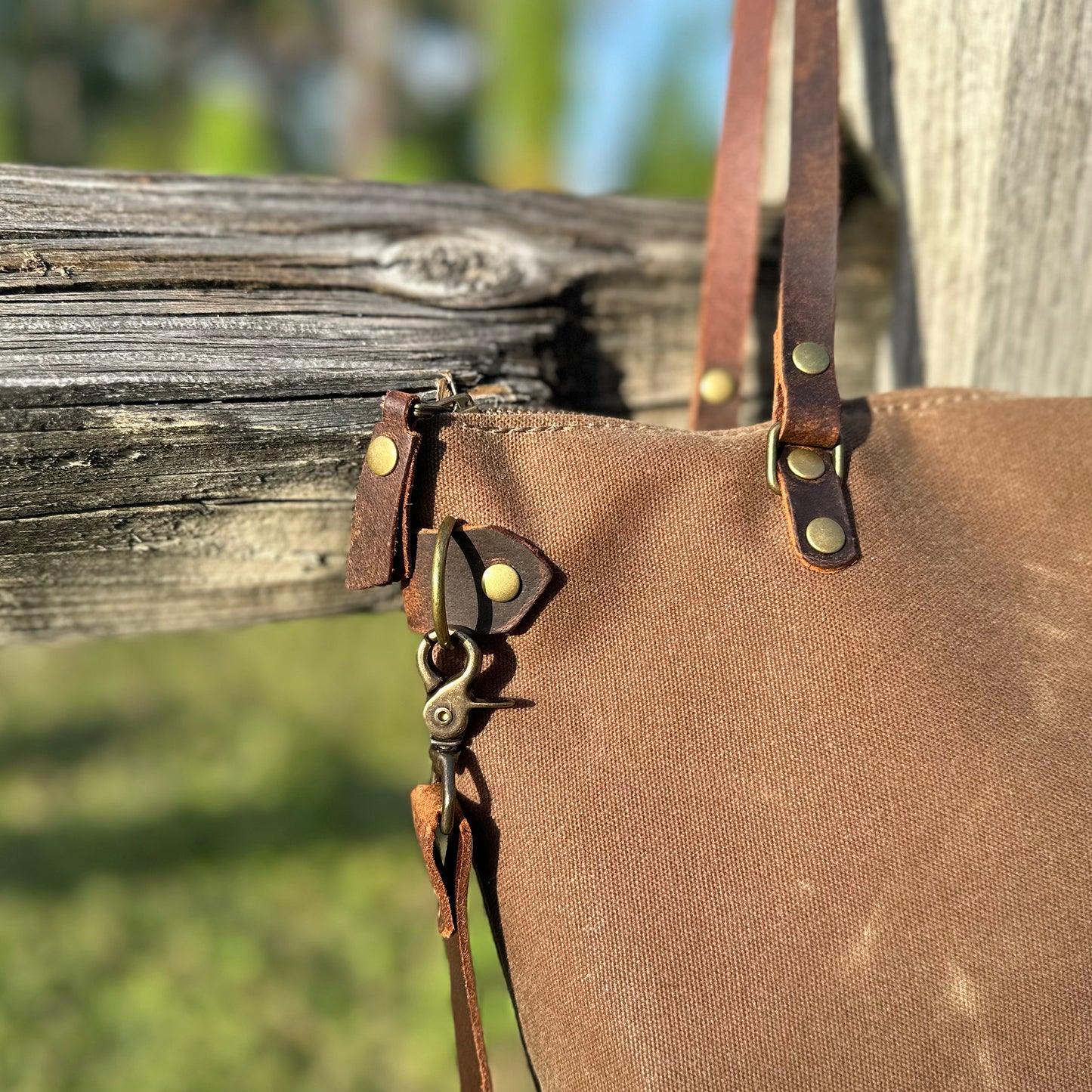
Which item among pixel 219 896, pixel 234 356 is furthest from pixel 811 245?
pixel 219 896

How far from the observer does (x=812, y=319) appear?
1.08m

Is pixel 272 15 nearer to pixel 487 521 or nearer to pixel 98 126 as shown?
pixel 98 126

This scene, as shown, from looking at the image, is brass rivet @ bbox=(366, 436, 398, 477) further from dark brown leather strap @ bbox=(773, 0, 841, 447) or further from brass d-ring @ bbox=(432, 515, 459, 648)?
dark brown leather strap @ bbox=(773, 0, 841, 447)

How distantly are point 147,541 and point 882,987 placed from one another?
0.93 m

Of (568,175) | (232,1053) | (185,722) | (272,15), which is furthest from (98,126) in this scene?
(232,1053)

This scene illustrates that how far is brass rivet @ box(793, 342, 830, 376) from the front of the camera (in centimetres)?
103

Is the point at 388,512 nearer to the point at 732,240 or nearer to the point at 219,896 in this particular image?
the point at 732,240

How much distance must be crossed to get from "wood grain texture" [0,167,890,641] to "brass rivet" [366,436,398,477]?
0.61ft

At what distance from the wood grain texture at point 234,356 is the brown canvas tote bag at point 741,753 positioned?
0.78 feet

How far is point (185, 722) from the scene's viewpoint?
445 centimetres

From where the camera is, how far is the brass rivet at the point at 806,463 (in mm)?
995

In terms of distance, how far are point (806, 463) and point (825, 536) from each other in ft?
0.29

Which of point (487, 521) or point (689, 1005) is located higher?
point (487, 521)

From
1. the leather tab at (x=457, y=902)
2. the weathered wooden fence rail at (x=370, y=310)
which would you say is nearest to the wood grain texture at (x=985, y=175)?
the weathered wooden fence rail at (x=370, y=310)
